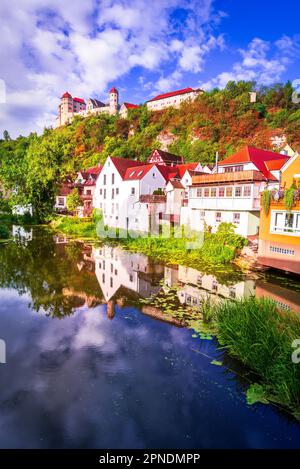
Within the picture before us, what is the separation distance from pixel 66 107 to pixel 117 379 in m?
136

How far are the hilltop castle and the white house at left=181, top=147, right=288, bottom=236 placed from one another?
72.0 metres

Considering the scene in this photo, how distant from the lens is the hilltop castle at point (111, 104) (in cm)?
9625

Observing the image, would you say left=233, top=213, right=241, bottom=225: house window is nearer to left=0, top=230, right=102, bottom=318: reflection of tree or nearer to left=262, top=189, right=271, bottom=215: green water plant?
left=262, top=189, right=271, bottom=215: green water plant

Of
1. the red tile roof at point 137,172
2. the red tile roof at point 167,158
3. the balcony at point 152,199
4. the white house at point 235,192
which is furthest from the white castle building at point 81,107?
the white house at point 235,192

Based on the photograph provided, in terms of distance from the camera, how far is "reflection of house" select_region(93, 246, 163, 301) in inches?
654

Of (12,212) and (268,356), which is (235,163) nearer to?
(268,356)

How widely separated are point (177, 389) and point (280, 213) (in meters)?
13.7

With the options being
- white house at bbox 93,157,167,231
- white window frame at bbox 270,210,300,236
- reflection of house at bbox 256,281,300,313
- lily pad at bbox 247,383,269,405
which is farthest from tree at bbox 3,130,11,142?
lily pad at bbox 247,383,269,405

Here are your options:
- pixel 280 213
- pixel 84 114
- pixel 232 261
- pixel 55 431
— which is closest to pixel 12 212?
pixel 232 261

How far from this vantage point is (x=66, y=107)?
12550cm

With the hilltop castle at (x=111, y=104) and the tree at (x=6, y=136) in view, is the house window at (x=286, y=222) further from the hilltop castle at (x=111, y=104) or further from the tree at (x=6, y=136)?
the tree at (x=6, y=136)

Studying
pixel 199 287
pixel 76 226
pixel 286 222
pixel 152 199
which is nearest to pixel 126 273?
pixel 199 287

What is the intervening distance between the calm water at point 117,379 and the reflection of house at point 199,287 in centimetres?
12

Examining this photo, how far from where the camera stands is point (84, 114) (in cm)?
12044
